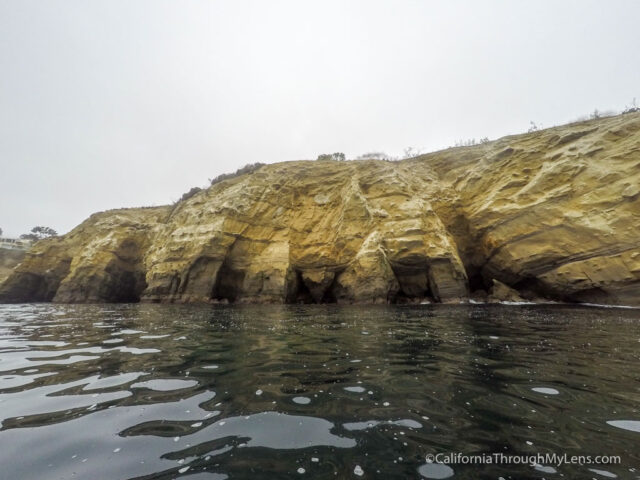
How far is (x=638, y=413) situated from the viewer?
3.51 metres

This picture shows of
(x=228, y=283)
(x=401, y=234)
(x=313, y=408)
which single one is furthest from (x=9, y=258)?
(x=313, y=408)

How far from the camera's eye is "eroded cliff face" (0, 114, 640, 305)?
1780 cm

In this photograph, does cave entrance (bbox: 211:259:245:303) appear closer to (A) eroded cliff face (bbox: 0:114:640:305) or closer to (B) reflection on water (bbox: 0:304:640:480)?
(A) eroded cliff face (bbox: 0:114:640:305)

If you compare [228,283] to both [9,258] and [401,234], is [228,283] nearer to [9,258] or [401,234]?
[401,234]

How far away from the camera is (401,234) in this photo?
70.0ft

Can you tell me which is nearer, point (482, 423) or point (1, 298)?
point (482, 423)

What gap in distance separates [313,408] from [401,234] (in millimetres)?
18693

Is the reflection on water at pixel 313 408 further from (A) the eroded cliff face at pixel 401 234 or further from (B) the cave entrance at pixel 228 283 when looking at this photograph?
(B) the cave entrance at pixel 228 283

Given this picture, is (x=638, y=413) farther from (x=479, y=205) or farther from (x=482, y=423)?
(x=479, y=205)

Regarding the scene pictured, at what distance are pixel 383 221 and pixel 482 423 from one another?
1993 centimetres

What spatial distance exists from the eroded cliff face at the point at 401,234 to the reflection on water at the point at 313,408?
43.0 feet

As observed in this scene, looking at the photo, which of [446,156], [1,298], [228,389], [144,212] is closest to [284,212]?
[446,156]

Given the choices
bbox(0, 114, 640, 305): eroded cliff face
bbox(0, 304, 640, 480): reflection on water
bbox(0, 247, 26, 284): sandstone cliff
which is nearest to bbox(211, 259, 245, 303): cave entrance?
bbox(0, 114, 640, 305): eroded cliff face

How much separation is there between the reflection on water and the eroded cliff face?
13104 mm
